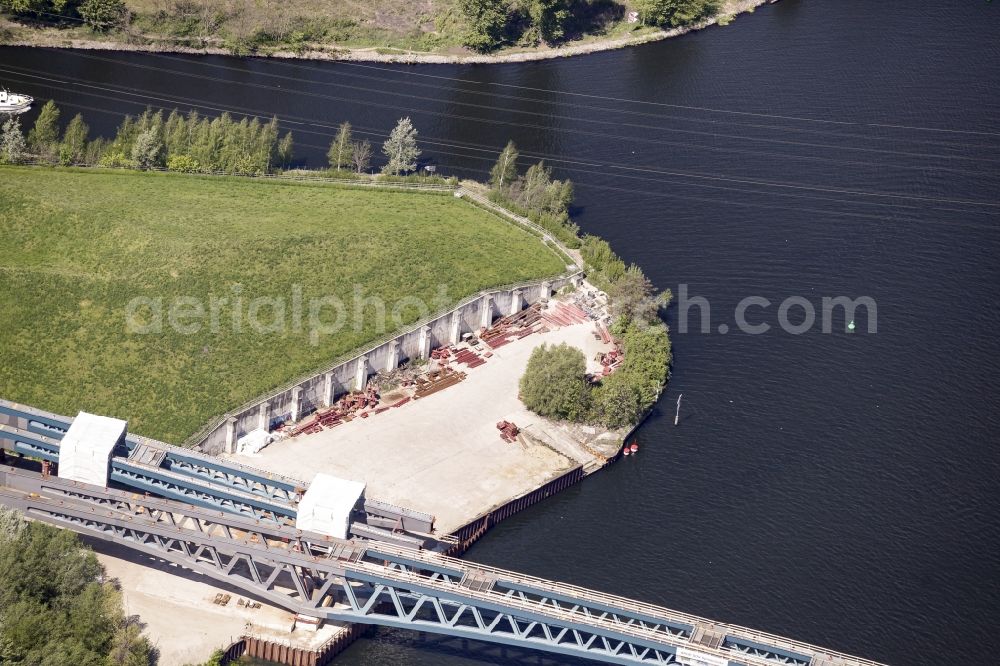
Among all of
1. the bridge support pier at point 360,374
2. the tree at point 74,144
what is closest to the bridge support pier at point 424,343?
the bridge support pier at point 360,374

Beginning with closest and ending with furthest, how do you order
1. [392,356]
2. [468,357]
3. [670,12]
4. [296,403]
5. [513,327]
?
[296,403], [392,356], [468,357], [513,327], [670,12]

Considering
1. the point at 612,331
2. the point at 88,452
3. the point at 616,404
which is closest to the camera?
the point at 88,452

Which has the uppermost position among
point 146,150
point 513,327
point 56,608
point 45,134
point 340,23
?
point 340,23

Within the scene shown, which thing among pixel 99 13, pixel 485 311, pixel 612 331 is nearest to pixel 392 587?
pixel 485 311

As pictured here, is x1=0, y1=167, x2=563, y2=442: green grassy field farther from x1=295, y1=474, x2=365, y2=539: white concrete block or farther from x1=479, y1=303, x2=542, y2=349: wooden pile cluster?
x1=295, y1=474, x2=365, y2=539: white concrete block

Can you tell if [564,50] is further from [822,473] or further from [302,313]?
[822,473]

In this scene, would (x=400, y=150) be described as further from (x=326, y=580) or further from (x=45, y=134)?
(x=326, y=580)

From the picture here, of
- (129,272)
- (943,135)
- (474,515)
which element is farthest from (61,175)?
(943,135)

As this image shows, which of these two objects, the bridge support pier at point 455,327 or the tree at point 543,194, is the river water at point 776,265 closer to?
the tree at point 543,194
